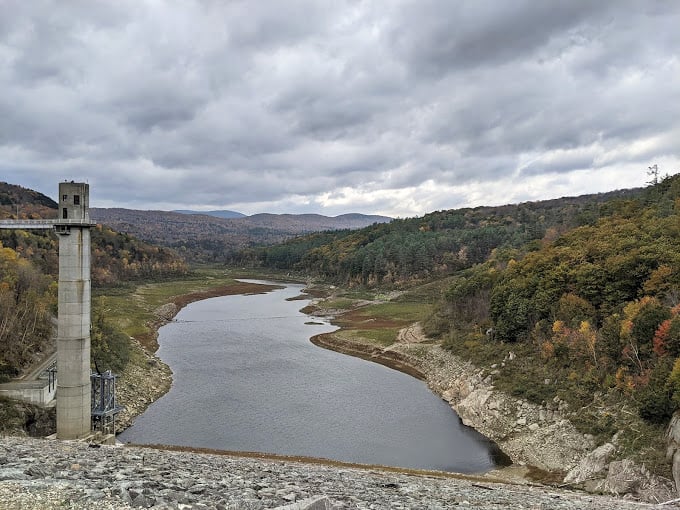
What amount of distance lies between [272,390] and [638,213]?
55.6 meters

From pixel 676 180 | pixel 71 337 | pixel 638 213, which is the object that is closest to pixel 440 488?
pixel 71 337

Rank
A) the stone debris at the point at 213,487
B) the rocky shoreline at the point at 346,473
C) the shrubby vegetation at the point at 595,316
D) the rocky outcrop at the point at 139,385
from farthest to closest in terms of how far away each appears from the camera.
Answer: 1. the rocky outcrop at the point at 139,385
2. the shrubby vegetation at the point at 595,316
3. the rocky shoreline at the point at 346,473
4. the stone debris at the point at 213,487

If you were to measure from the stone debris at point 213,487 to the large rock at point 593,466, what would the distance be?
4053 millimetres

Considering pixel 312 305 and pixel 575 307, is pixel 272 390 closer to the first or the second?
pixel 575 307

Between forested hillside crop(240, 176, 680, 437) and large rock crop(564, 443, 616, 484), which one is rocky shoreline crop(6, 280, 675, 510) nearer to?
large rock crop(564, 443, 616, 484)

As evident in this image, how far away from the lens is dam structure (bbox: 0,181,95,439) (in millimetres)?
35125

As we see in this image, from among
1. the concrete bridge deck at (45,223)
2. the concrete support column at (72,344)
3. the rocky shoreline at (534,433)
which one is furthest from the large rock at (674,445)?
the concrete bridge deck at (45,223)

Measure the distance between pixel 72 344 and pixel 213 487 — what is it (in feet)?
74.0

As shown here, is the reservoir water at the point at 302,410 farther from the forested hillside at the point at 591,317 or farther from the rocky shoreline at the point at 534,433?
the forested hillside at the point at 591,317

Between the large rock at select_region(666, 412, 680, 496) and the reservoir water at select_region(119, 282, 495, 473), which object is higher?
the large rock at select_region(666, 412, 680, 496)

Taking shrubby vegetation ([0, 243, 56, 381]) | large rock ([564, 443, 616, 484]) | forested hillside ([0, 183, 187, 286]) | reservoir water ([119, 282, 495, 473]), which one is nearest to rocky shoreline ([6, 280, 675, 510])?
large rock ([564, 443, 616, 484])

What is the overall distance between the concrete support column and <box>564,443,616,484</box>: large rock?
32.1 metres

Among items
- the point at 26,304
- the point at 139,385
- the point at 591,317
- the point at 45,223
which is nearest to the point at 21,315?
the point at 26,304

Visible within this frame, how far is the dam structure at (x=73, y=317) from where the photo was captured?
115ft
